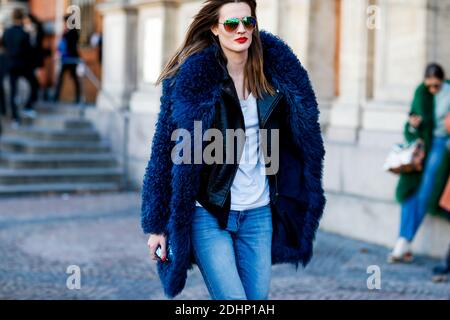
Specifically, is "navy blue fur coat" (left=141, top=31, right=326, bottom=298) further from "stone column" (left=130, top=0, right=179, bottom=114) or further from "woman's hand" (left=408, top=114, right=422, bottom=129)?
"stone column" (left=130, top=0, right=179, bottom=114)

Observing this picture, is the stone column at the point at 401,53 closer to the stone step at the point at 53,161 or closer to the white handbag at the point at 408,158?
the white handbag at the point at 408,158

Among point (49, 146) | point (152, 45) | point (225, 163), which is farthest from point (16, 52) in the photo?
point (225, 163)

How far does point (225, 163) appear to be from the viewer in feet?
11.5

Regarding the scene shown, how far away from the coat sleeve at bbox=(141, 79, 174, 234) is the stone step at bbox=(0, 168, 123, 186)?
29.2 feet

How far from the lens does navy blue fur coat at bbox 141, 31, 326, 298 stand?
349 centimetres

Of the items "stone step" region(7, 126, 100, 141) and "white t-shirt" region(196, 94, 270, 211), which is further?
"stone step" region(7, 126, 100, 141)

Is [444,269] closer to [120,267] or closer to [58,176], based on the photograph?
[120,267]

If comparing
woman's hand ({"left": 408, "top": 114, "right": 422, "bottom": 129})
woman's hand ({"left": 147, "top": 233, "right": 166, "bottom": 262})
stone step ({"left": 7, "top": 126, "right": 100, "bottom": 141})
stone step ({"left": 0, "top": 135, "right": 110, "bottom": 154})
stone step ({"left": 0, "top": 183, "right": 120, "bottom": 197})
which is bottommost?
stone step ({"left": 0, "top": 183, "right": 120, "bottom": 197})

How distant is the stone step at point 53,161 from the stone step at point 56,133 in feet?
1.53

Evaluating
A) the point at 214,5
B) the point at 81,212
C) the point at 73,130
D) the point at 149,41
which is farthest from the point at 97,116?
the point at 214,5

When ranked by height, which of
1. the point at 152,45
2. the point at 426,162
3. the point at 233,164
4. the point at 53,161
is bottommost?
the point at 53,161

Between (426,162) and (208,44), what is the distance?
449 cm

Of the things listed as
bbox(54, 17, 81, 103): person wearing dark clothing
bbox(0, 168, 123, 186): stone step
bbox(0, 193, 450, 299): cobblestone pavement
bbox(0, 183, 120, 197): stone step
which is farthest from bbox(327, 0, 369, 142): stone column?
bbox(54, 17, 81, 103): person wearing dark clothing

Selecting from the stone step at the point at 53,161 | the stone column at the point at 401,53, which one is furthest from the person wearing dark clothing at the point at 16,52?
the stone column at the point at 401,53
